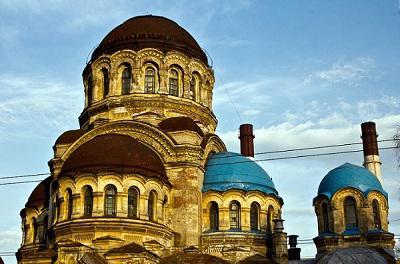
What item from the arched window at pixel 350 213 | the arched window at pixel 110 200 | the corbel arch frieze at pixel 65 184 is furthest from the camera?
the arched window at pixel 350 213

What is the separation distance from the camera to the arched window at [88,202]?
880 inches

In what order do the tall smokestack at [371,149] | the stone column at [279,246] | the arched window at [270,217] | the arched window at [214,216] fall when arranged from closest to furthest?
the stone column at [279,246] < the arched window at [214,216] < the arched window at [270,217] < the tall smokestack at [371,149]

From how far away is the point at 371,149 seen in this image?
34.0 meters

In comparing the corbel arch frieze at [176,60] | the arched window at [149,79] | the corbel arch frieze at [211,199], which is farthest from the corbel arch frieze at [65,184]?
the corbel arch frieze at [176,60]

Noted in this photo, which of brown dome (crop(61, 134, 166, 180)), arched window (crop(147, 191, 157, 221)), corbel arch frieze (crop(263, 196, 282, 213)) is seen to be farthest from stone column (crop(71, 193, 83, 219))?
corbel arch frieze (crop(263, 196, 282, 213))

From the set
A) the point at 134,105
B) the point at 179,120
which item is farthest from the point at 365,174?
the point at 134,105

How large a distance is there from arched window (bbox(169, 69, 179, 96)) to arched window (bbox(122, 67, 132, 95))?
6.64 feet

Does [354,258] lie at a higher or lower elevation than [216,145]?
lower

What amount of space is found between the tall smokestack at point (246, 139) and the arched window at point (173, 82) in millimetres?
7686

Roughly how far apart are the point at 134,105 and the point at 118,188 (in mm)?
6749

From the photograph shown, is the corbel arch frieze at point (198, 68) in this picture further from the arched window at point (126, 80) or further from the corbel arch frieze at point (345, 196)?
the corbel arch frieze at point (345, 196)

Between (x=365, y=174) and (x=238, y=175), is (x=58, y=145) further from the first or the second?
(x=365, y=174)

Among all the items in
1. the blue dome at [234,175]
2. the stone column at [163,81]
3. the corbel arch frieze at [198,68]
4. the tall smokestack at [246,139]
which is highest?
the corbel arch frieze at [198,68]

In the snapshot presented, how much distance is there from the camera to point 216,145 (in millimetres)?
29188
